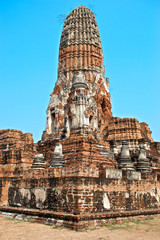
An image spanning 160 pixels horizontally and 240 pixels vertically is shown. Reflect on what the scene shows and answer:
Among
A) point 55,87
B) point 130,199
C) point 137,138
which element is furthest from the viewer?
point 55,87

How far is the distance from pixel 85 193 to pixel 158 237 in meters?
3.32

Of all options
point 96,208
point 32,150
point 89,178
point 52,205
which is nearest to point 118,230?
point 96,208

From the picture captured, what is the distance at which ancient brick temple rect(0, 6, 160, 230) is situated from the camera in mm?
10984

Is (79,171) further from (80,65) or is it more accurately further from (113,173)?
(80,65)

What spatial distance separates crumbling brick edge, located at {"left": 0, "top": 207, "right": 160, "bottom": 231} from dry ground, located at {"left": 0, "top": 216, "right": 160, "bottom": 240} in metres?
0.29

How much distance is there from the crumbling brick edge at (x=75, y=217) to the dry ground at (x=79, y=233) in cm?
29

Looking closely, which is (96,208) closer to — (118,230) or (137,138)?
(118,230)

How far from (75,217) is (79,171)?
191cm

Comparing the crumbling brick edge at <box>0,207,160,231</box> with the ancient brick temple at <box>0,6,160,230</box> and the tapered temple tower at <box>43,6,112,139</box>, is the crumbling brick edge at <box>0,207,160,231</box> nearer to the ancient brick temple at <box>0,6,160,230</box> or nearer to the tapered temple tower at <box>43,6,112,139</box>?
the ancient brick temple at <box>0,6,160,230</box>

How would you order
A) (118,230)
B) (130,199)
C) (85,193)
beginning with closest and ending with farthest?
(118,230), (85,193), (130,199)

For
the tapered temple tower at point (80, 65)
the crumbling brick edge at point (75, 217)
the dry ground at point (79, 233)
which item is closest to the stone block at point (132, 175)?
the crumbling brick edge at point (75, 217)

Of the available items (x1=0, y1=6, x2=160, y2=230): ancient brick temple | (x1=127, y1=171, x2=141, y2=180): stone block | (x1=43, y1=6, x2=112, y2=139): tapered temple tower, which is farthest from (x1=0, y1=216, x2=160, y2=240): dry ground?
(x1=43, y1=6, x2=112, y2=139): tapered temple tower

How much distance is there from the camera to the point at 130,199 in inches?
508

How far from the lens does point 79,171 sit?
10898 millimetres
